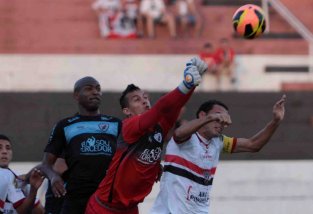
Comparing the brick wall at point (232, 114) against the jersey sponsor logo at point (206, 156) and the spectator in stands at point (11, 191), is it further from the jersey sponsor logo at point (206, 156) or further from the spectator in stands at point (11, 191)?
the jersey sponsor logo at point (206, 156)

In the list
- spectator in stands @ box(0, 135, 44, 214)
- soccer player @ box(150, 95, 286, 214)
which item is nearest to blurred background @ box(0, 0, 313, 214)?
spectator in stands @ box(0, 135, 44, 214)

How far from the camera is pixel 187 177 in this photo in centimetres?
699

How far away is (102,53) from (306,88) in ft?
12.8

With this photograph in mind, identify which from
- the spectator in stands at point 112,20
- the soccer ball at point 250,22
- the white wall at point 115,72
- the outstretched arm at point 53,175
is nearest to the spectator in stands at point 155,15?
the spectator in stands at point 112,20

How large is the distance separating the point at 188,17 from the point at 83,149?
9798 mm

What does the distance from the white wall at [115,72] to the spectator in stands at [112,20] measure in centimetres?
50

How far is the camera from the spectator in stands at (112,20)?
53.1 ft

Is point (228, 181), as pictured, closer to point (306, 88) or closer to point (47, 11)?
point (306, 88)

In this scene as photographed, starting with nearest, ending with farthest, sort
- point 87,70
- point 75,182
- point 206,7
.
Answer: point 75,182
point 87,70
point 206,7

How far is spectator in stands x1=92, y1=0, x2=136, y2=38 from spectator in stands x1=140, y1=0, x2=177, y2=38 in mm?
307

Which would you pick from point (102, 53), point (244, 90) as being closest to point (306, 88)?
point (244, 90)

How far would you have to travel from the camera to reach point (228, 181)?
38.7 ft

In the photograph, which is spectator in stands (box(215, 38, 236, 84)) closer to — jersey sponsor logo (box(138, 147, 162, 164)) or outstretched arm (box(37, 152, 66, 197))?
outstretched arm (box(37, 152, 66, 197))

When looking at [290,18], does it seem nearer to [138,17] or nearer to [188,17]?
[188,17]
